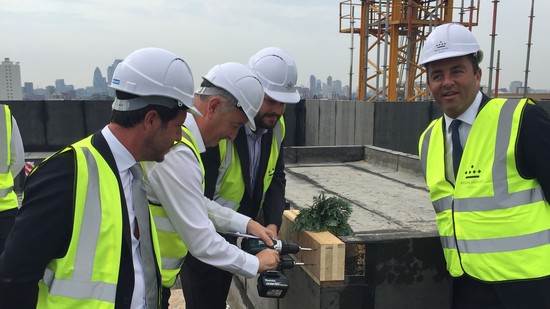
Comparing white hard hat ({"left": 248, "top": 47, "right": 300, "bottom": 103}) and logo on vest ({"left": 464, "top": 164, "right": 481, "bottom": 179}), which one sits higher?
white hard hat ({"left": 248, "top": 47, "right": 300, "bottom": 103})

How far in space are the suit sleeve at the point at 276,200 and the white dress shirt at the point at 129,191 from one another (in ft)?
5.34

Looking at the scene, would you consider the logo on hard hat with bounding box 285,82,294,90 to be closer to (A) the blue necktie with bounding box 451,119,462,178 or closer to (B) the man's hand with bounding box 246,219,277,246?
(B) the man's hand with bounding box 246,219,277,246

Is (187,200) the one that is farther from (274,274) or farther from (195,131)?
(274,274)

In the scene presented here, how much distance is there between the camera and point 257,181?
3260 millimetres

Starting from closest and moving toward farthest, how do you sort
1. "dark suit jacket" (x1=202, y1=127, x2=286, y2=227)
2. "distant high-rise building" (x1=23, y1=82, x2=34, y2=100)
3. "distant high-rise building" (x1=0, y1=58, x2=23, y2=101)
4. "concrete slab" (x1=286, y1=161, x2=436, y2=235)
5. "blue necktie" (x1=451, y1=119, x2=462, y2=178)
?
"blue necktie" (x1=451, y1=119, x2=462, y2=178) < "dark suit jacket" (x1=202, y1=127, x2=286, y2=227) < "concrete slab" (x1=286, y1=161, x2=436, y2=235) < "distant high-rise building" (x1=0, y1=58, x2=23, y2=101) < "distant high-rise building" (x1=23, y1=82, x2=34, y2=100)

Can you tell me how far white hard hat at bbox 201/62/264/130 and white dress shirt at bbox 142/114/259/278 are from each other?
511 mm

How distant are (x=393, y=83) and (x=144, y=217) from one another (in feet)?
56.5

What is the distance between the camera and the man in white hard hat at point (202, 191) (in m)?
2.05

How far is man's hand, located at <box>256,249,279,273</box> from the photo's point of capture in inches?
98.7

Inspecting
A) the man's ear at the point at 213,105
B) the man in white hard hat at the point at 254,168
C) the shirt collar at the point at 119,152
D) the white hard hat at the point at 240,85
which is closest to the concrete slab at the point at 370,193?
the man in white hard hat at the point at 254,168

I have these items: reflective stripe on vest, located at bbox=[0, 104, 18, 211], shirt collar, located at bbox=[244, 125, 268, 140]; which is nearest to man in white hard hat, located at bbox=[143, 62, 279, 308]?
shirt collar, located at bbox=[244, 125, 268, 140]

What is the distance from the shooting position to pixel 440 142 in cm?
256

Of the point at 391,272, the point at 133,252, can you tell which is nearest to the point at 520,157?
the point at 391,272

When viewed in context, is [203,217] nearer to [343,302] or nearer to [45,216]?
[45,216]
